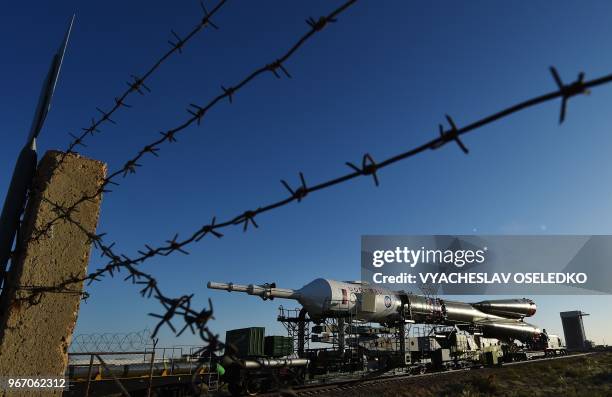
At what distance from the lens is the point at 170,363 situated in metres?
18.3

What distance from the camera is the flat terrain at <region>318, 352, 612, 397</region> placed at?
16.3 metres

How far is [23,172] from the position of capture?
3.96m

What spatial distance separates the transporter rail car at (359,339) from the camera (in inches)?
714

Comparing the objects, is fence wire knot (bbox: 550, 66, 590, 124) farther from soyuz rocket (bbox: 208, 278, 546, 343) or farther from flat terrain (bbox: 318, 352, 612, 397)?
soyuz rocket (bbox: 208, 278, 546, 343)

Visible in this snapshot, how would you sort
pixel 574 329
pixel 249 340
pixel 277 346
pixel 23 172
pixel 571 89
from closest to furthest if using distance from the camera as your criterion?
pixel 571 89 < pixel 23 172 < pixel 249 340 < pixel 277 346 < pixel 574 329

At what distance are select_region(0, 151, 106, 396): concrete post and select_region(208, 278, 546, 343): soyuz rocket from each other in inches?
A: 590

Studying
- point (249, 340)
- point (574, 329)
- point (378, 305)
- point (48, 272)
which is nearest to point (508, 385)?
point (378, 305)

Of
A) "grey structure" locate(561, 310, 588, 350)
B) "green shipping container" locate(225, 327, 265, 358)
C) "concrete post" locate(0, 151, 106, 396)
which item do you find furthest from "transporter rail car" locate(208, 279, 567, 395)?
"grey structure" locate(561, 310, 588, 350)

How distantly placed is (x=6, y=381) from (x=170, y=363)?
16.2 m

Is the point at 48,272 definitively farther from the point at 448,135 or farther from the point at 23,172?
the point at 448,135

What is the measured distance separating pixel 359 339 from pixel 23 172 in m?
19.7

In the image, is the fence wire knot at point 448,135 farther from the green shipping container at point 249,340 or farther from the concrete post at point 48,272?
the green shipping container at point 249,340

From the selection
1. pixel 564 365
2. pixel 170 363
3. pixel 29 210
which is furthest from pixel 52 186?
pixel 564 365

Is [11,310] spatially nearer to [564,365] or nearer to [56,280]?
[56,280]
